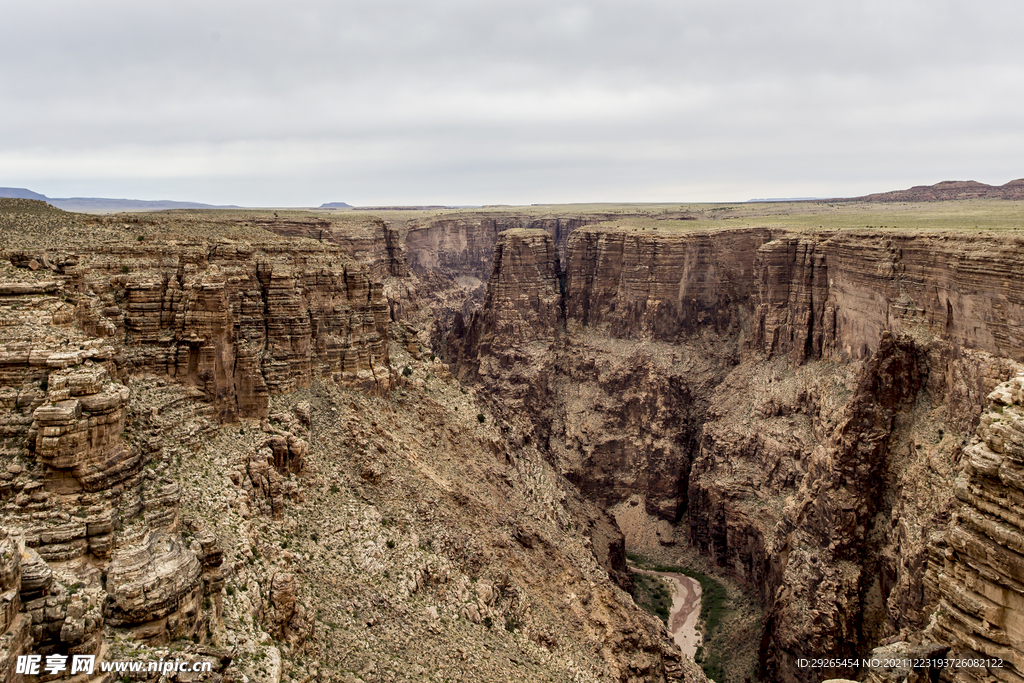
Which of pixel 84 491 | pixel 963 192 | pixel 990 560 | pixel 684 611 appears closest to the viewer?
pixel 990 560

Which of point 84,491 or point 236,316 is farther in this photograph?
point 236,316

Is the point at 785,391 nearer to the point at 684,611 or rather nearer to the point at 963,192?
the point at 684,611

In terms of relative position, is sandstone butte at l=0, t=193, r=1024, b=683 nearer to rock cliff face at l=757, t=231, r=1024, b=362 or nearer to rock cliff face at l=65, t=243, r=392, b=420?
rock cliff face at l=65, t=243, r=392, b=420

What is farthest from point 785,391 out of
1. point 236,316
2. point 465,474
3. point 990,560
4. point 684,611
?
point 990,560

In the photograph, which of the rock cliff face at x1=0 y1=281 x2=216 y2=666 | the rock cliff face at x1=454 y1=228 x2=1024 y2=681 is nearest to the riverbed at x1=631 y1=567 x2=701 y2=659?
the rock cliff face at x1=454 y1=228 x2=1024 y2=681

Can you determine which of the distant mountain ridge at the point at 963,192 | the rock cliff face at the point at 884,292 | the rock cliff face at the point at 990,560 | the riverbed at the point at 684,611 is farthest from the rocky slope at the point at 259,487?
the distant mountain ridge at the point at 963,192

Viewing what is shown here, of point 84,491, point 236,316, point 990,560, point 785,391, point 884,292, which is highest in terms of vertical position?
point 236,316

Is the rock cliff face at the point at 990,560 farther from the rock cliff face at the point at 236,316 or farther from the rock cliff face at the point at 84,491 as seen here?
the rock cliff face at the point at 236,316
